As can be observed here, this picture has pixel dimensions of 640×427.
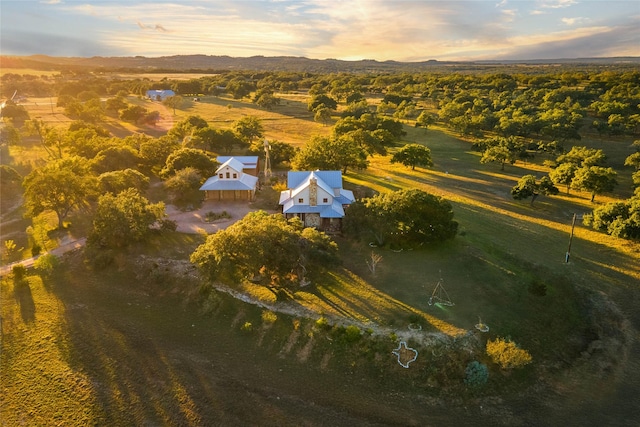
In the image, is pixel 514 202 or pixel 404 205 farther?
pixel 514 202

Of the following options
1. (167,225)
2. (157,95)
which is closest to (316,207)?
(167,225)

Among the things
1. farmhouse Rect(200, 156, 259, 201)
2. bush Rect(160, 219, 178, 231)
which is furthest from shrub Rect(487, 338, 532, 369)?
farmhouse Rect(200, 156, 259, 201)

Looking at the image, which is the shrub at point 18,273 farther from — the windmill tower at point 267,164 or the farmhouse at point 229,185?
the windmill tower at point 267,164

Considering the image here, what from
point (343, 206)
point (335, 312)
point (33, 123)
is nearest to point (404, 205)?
point (343, 206)

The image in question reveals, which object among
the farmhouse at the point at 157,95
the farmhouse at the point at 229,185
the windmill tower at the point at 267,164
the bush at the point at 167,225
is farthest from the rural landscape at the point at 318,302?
the farmhouse at the point at 157,95

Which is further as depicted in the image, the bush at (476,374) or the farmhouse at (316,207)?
the farmhouse at (316,207)

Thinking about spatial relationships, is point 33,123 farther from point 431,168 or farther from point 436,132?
point 436,132

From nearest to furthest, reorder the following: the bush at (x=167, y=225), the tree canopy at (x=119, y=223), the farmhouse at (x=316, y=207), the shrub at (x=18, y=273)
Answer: the shrub at (x=18, y=273) → the tree canopy at (x=119, y=223) → the bush at (x=167, y=225) → the farmhouse at (x=316, y=207)
